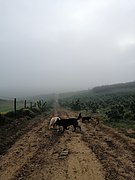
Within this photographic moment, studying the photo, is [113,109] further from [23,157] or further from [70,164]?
[70,164]

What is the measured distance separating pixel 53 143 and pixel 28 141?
220cm

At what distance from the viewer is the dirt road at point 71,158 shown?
1060 cm

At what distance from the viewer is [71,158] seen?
501 inches

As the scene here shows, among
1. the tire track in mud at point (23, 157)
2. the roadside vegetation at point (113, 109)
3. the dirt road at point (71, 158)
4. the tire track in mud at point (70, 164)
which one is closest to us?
the tire track in mud at point (70, 164)

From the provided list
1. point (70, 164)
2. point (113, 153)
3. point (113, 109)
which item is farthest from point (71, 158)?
point (113, 109)

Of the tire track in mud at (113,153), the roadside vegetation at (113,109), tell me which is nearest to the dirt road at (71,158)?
the tire track in mud at (113,153)

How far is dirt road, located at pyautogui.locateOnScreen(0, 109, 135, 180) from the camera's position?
10602 millimetres

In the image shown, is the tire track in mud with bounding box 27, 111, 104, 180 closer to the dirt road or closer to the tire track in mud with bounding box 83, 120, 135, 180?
the dirt road

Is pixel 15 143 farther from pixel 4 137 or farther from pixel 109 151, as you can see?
pixel 109 151

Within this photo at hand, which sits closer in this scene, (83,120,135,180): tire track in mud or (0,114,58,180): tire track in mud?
(83,120,135,180): tire track in mud

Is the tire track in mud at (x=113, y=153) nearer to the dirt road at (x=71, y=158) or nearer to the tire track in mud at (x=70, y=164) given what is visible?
the dirt road at (x=71, y=158)

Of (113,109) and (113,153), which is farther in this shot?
(113,109)

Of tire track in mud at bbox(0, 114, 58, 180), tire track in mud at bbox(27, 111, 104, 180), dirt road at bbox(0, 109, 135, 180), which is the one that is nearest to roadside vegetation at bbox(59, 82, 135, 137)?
dirt road at bbox(0, 109, 135, 180)

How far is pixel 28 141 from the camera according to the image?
17875 mm
